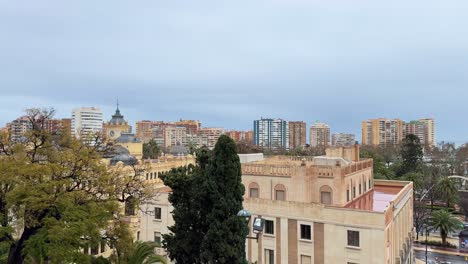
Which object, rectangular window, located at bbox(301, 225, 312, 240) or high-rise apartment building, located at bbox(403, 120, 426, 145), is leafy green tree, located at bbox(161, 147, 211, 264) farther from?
high-rise apartment building, located at bbox(403, 120, 426, 145)

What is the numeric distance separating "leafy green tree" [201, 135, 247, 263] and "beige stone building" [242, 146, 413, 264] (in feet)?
31.9

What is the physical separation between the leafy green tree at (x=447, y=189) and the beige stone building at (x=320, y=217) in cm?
3969

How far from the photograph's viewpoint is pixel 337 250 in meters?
28.4

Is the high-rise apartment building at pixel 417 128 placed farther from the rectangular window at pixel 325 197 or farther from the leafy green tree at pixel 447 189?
the rectangular window at pixel 325 197

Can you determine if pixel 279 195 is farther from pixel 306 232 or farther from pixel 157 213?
pixel 157 213

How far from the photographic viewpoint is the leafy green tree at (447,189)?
70.5 m

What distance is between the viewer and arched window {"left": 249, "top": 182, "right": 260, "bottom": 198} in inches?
1346

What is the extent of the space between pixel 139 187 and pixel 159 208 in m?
13.6

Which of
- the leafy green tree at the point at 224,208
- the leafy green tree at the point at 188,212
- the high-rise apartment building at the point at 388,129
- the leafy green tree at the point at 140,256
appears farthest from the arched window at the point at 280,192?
the high-rise apartment building at the point at 388,129

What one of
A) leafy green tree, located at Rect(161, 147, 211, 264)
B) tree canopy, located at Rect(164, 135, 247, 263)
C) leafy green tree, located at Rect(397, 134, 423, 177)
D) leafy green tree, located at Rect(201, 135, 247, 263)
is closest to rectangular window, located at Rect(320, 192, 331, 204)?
tree canopy, located at Rect(164, 135, 247, 263)

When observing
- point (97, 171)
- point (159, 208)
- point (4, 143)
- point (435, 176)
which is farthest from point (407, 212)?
point (435, 176)

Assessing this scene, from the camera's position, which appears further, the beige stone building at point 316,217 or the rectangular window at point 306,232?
the rectangular window at point 306,232

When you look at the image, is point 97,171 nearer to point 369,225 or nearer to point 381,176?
point 369,225

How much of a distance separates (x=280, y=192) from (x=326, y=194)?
143 inches
